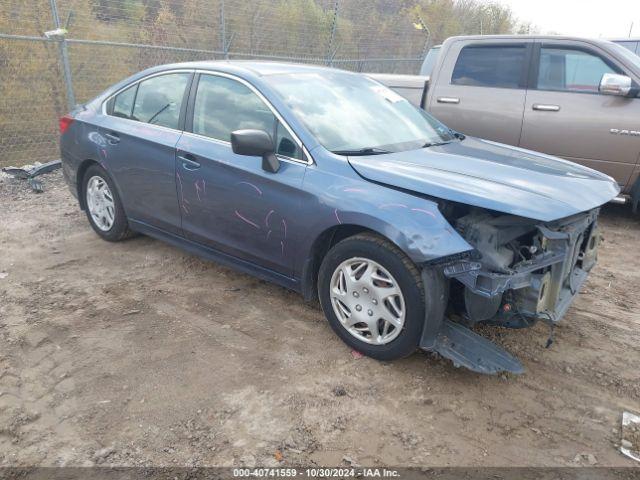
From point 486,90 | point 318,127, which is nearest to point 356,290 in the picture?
point 318,127

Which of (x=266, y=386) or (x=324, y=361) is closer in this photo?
(x=266, y=386)

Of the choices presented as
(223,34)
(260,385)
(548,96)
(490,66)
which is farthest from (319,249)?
(223,34)

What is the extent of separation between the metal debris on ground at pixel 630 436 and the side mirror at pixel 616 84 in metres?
3.75

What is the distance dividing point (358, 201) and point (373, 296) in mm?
557

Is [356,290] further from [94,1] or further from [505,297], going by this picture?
[94,1]

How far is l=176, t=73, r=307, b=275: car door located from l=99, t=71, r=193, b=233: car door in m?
0.14

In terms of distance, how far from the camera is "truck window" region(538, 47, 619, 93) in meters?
5.63

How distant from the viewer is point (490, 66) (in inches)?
243

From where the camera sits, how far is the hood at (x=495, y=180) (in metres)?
2.73

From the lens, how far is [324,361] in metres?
3.17

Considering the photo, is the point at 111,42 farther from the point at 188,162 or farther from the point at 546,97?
the point at 546,97

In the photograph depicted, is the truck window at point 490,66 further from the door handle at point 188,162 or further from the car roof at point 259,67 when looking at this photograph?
the door handle at point 188,162

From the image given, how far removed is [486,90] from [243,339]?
14.3ft

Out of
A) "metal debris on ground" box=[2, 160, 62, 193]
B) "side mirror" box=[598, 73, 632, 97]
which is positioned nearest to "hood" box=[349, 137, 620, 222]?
"side mirror" box=[598, 73, 632, 97]
